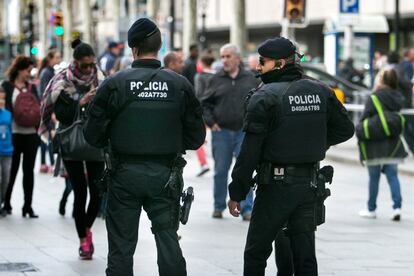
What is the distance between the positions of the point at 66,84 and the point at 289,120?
3.71 metres

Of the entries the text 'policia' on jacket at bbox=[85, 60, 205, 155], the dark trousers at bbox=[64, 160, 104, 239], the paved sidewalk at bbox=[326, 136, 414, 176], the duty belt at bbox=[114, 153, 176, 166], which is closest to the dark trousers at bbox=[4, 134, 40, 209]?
the dark trousers at bbox=[64, 160, 104, 239]

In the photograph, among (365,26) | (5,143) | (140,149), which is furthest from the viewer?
(365,26)

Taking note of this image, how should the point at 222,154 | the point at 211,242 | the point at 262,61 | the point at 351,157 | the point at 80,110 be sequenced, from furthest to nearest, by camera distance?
the point at 351,157
the point at 222,154
the point at 211,242
the point at 80,110
the point at 262,61

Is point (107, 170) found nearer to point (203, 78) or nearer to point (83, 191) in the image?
point (83, 191)

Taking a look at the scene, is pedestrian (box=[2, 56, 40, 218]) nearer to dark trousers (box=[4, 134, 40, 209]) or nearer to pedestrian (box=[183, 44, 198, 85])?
dark trousers (box=[4, 134, 40, 209])

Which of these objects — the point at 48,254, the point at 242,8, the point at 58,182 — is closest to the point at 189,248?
the point at 48,254

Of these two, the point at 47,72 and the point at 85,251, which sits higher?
the point at 47,72

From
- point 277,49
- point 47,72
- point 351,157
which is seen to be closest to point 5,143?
point 47,72

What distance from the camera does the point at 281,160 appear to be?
760 cm

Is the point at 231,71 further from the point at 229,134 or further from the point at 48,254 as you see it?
the point at 48,254

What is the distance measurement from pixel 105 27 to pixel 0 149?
70627mm

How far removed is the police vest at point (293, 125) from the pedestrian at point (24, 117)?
612 cm

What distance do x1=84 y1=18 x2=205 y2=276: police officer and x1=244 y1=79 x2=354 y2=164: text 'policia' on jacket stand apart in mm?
535

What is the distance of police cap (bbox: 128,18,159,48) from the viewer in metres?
7.72
